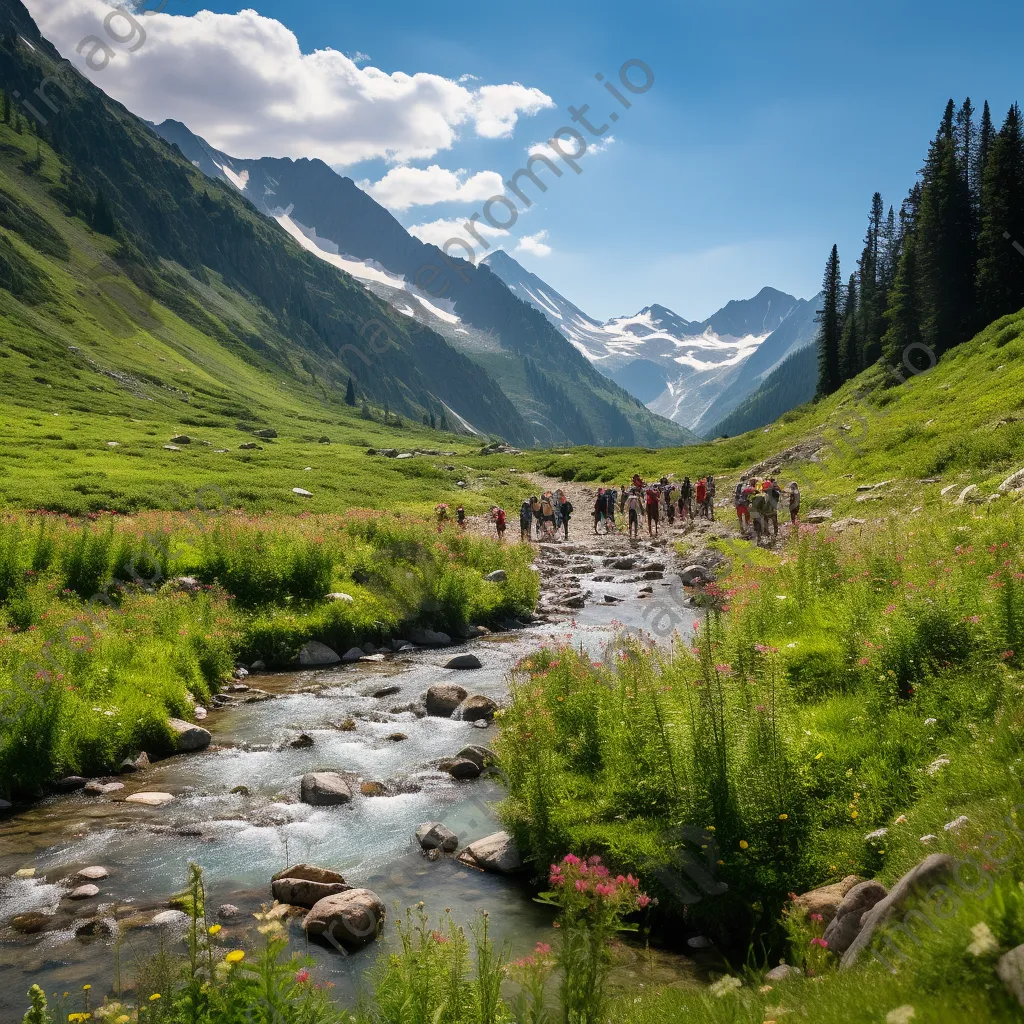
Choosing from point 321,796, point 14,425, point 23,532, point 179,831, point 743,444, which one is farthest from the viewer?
point 743,444

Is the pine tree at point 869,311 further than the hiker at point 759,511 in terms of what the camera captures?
Yes

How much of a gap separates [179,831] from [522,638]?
42.6 feet

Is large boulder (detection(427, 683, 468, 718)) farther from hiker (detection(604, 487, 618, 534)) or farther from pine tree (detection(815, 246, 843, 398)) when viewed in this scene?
pine tree (detection(815, 246, 843, 398))

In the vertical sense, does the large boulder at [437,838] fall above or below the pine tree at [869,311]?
below

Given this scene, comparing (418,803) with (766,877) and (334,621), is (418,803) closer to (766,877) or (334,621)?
(766,877)

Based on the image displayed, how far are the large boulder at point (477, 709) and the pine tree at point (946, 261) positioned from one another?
2284 inches

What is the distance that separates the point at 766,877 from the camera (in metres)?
7.81

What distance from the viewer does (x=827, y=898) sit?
705 centimetres

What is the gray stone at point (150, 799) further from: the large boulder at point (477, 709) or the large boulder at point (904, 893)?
the large boulder at point (904, 893)

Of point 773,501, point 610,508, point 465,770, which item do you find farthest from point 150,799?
point 610,508

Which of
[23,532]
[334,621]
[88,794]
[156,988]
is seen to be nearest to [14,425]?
[23,532]

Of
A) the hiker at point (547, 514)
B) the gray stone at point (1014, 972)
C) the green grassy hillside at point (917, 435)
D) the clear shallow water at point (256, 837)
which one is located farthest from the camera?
the hiker at point (547, 514)

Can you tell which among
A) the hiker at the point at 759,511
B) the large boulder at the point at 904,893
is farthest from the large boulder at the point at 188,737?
the hiker at the point at 759,511

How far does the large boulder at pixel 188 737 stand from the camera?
13.6 meters
